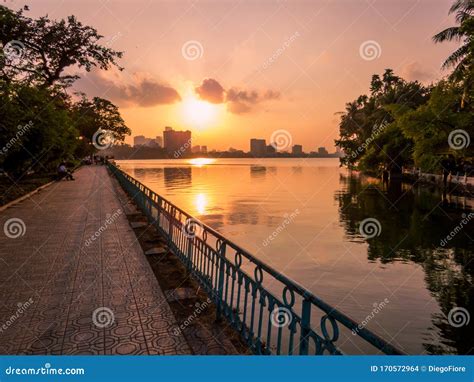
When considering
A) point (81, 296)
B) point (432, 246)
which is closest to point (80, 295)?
point (81, 296)

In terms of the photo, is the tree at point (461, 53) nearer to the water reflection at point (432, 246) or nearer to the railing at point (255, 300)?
the water reflection at point (432, 246)

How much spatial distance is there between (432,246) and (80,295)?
566 inches

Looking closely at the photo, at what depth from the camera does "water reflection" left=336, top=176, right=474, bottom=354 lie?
863 centimetres

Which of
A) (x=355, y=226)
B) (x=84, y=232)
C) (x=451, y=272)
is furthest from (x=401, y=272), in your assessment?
(x=84, y=232)

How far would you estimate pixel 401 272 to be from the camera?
12867 millimetres

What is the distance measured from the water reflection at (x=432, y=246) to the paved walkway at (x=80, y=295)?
5566mm

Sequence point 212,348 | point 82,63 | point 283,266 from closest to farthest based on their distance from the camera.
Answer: point 212,348 < point 283,266 < point 82,63

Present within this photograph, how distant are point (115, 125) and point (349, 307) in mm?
65298

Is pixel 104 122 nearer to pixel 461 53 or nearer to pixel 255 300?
pixel 461 53

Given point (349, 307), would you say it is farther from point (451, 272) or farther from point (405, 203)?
point (405, 203)

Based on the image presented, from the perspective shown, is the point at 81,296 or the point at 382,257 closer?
the point at 81,296

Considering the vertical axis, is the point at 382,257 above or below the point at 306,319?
below

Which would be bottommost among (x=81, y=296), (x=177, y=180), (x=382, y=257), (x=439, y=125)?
(x=382, y=257)

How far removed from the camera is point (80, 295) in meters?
6.96
